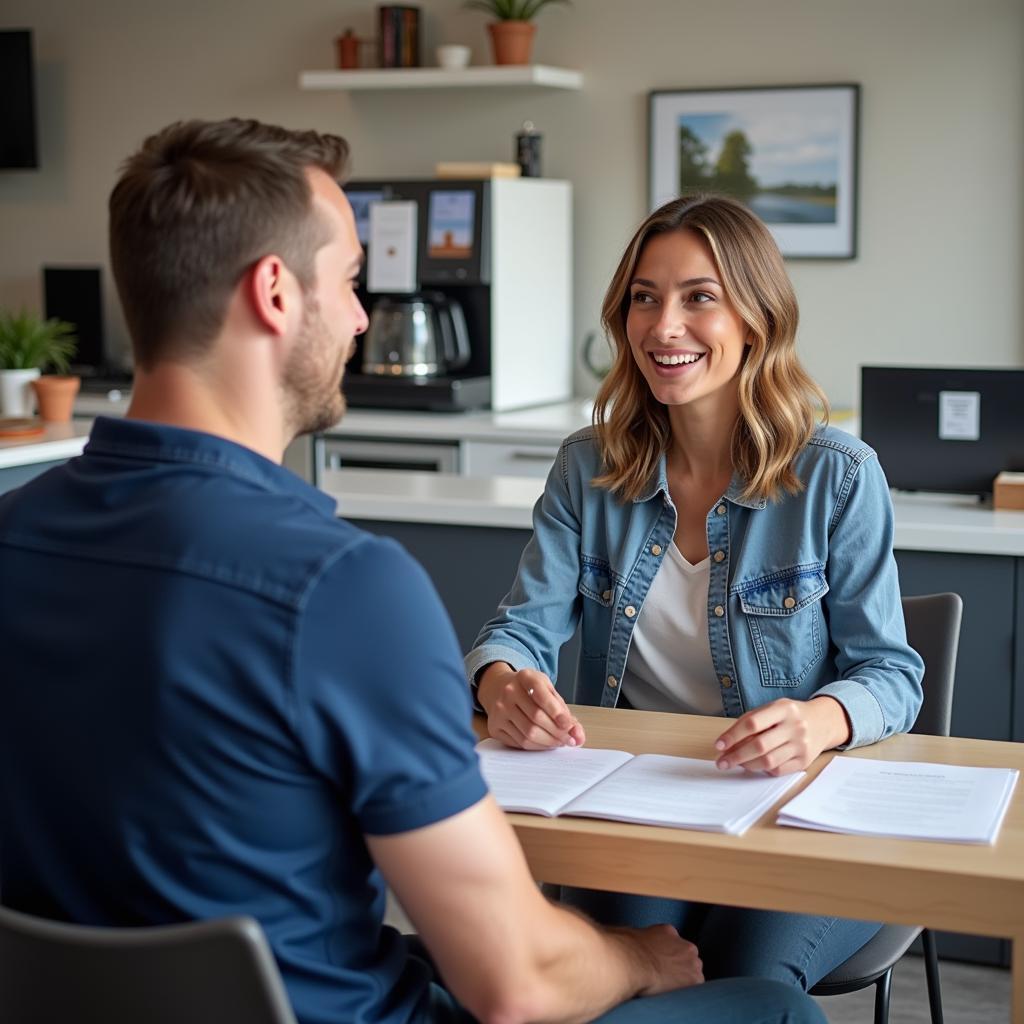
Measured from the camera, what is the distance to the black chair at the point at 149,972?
85 centimetres

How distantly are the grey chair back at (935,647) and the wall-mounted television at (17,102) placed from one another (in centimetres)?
472

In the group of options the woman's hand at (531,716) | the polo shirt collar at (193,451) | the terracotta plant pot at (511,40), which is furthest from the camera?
the terracotta plant pot at (511,40)

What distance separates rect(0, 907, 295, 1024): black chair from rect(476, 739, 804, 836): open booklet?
45cm

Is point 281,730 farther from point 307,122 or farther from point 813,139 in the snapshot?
point 307,122

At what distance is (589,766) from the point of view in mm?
1506

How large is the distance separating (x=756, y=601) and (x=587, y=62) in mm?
3657

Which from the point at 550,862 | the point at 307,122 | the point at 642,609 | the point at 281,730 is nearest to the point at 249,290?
the point at 281,730

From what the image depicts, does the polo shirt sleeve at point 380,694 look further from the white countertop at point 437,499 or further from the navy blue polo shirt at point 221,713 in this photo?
the white countertop at point 437,499

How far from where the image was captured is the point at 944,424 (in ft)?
9.51

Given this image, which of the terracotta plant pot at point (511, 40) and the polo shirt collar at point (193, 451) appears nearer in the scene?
the polo shirt collar at point (193, 451)

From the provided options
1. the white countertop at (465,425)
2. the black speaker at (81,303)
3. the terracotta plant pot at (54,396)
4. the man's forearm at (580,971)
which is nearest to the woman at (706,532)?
the man's forearm at (580,971)

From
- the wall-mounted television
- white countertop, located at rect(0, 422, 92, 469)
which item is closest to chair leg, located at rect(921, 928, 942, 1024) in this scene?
white countertop, located at rect(0, 422, 92, 469)

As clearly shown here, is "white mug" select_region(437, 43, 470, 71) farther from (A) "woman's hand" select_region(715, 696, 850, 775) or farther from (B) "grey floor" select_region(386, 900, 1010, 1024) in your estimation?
(A) "woman's hand" select_region(715, 696, 850, 775)

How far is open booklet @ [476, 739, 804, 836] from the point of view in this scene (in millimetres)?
1339
